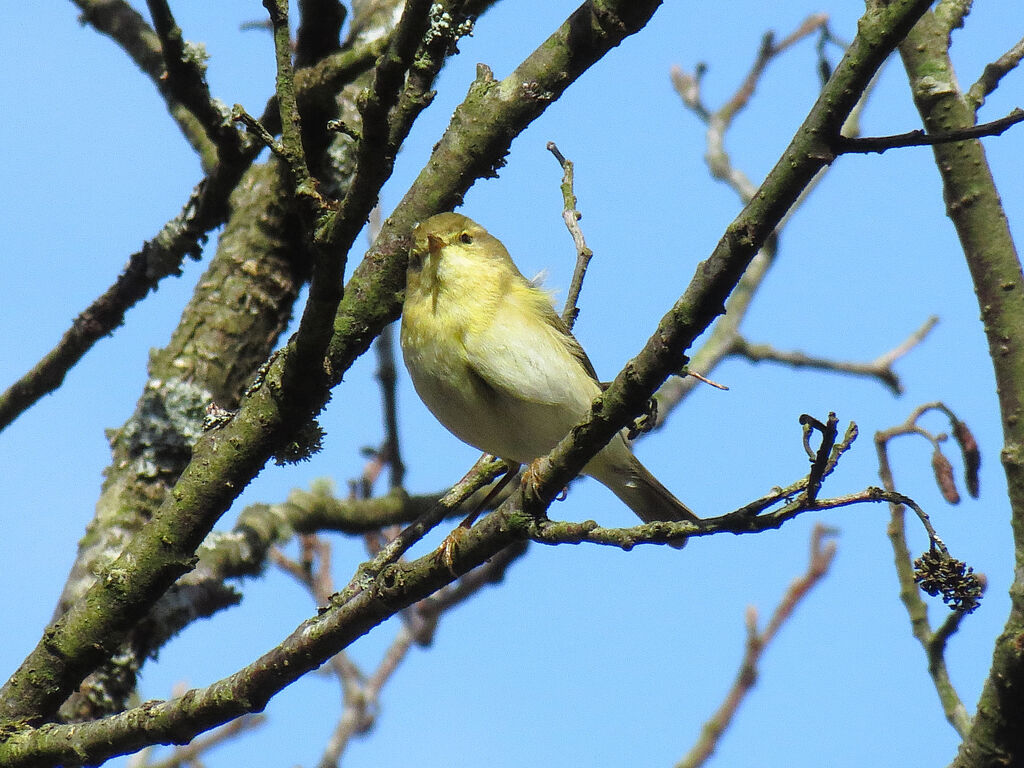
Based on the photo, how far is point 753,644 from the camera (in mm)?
5293

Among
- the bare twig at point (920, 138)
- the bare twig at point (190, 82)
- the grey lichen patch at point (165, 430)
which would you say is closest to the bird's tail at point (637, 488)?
the grey lichen patch at point (165, 430)

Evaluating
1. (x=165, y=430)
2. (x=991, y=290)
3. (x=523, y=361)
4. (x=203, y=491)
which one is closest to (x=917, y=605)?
(x=991, y=290)

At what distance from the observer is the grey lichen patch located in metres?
4.49

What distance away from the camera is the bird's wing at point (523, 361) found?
4121mm

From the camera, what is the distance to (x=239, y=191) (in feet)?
16.3

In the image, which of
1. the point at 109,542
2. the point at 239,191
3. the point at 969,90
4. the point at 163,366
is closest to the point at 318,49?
the point at 239,191

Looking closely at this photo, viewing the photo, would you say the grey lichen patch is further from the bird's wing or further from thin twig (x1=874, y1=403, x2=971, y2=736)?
thin twig (x1=874, y1=403, x2=971, y2=736)

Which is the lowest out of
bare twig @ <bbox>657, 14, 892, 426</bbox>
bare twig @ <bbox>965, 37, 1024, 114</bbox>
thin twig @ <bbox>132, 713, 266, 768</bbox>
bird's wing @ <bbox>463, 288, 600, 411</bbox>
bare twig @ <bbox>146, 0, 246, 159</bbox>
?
thin twig @ <bbox>132, 713, 266, 768</bbox>

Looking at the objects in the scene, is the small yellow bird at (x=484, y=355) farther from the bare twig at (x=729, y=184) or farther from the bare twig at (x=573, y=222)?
the bare twig at (x=729, y=184)

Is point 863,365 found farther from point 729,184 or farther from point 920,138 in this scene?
point 920,138

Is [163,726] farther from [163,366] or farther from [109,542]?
[163,366]

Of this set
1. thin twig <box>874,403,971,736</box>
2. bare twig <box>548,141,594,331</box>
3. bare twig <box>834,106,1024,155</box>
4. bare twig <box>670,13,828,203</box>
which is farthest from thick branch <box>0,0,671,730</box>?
bare twig <box>670,13,828,203</box>

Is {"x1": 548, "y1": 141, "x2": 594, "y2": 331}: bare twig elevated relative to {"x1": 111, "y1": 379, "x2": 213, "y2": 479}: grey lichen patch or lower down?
elevated

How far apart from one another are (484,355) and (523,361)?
0.15 meters
